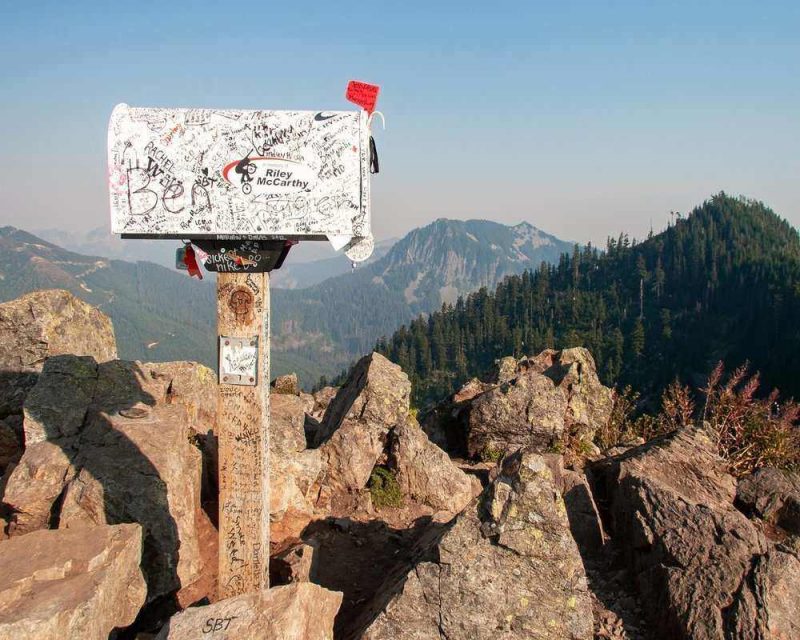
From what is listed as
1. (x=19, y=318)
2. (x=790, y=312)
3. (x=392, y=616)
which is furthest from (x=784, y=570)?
(x=790, y=312)

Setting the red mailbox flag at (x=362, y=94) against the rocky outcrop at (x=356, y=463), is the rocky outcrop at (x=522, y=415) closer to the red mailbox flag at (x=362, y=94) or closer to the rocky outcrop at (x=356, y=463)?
the rocky outcrop at (x=356, y=463)

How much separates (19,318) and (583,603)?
13608 millimetres

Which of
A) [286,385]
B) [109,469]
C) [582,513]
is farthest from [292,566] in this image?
[286,385]

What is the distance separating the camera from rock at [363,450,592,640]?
298 inches

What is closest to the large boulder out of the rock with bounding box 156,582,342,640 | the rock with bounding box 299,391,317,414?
the rock with bounding box 299,391,317,414

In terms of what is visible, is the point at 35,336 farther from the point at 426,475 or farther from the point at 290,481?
the point at 426,475

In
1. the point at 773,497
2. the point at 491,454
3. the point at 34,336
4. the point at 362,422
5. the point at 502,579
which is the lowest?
the point at 491,454

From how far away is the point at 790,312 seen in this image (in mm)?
147125

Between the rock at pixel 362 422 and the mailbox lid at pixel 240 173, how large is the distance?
700 centimetres

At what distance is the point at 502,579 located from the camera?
791cm

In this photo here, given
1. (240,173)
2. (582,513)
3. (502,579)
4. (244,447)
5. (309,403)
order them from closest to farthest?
(240,173) → (244,447) → (502,579) → (582,513) → (309,403)

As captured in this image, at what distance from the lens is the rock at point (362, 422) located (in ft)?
41.5

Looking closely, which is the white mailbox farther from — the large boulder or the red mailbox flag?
the large boulder

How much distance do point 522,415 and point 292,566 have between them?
9212 millimetres
